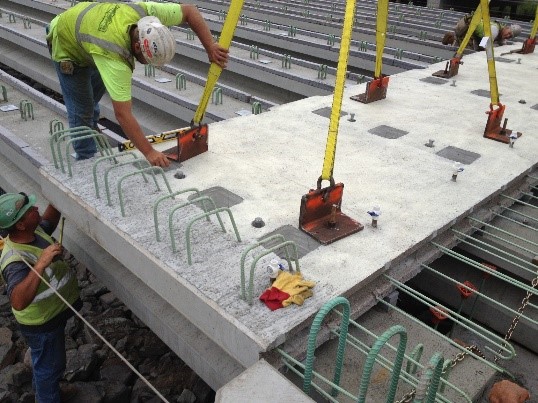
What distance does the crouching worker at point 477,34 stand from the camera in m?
11.2

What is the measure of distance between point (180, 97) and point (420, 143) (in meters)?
4.61

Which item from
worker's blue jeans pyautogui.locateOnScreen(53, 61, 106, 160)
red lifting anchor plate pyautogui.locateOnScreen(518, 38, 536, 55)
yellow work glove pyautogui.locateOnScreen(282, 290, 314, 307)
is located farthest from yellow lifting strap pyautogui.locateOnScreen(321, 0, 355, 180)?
red lifting anchor plate pyautogui.locateOnScreen(518, 38, 536, 55)

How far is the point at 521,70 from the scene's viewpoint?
10383mm

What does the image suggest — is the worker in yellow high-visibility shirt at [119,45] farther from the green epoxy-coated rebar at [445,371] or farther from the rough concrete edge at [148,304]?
the green epoxy-coated rebar at [445,371]

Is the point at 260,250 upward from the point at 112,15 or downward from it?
downward

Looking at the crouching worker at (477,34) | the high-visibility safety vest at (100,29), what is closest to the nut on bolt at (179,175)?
the high-visibility safety vest at (100,29)

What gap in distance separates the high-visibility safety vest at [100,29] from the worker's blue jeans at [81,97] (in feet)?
1.19

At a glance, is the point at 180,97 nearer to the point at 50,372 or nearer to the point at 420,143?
the point at 420,143

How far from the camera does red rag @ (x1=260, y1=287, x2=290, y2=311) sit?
12.1 feet

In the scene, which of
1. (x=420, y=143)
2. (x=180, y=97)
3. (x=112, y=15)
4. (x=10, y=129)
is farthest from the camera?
(x=180, y=97)

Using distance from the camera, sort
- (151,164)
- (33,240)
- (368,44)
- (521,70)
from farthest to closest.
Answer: (368,44) < (521,70) < (151,164) < (33,240)

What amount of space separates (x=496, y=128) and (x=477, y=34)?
17.3 feet

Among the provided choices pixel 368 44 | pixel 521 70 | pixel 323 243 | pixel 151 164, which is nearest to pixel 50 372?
pixel 151 164

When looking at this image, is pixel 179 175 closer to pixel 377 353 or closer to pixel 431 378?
pixel 377 353
